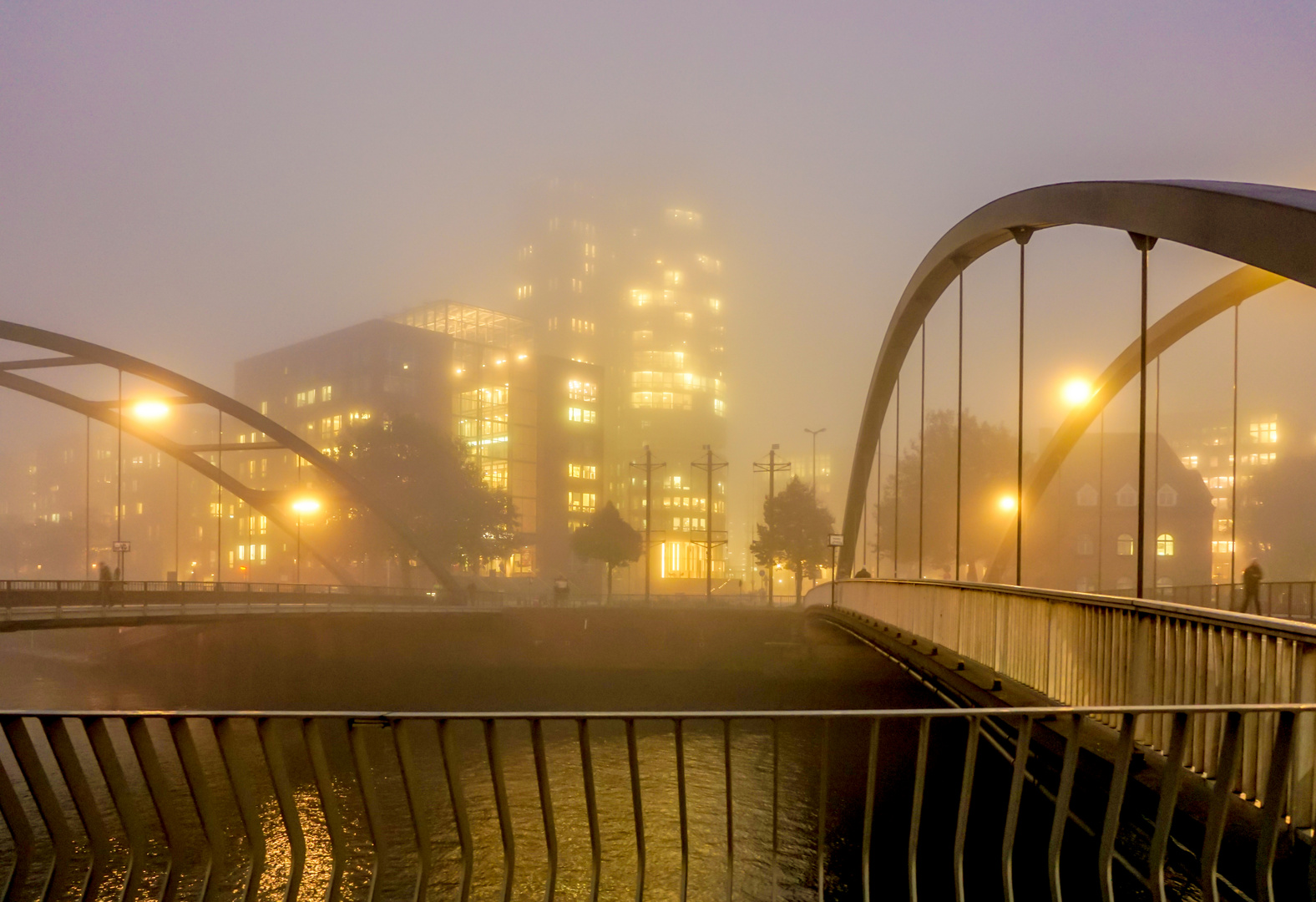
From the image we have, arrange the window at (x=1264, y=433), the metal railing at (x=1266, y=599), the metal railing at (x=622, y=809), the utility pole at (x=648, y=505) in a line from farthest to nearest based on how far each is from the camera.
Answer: the window at (x=1264, y=433)
the utility pole at (x=648, y=505)
the metal railing at (x=1266, y=599)
the metal railing at (x=622, y=809)

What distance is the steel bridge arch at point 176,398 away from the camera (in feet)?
126

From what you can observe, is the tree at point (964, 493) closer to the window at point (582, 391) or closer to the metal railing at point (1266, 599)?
the metal railing at point (1266, 599)

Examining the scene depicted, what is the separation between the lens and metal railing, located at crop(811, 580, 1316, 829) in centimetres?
636

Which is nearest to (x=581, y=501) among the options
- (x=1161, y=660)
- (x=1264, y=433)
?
(x=1264, y=433)

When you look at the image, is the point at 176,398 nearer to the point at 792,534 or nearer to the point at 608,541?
the point at 608,541

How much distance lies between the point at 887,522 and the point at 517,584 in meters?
31.3

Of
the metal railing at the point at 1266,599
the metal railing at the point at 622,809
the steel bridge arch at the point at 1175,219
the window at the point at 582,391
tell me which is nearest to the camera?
the metal railing at the point at 622,809

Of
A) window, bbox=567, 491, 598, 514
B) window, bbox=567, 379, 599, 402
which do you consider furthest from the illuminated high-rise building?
window, bbox=567, 379, 599, 402

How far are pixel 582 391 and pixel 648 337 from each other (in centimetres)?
4943

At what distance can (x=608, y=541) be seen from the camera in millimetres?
71562

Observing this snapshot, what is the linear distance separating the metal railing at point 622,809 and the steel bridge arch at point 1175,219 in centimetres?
452

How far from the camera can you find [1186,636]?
782 centimetres

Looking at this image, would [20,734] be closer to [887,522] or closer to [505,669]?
[505,669]

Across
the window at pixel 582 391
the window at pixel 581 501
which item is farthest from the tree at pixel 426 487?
the window at pixel 582 391
